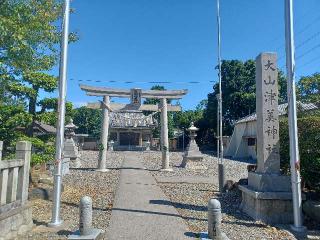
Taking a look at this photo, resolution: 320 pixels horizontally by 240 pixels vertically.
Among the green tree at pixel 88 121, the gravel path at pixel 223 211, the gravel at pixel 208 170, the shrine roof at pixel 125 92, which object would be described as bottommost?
the gravel path at pixel 223 211

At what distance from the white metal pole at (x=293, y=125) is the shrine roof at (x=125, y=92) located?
11.1m

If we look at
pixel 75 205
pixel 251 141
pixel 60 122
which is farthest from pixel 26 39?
pixel 251 141

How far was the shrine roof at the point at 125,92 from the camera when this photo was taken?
17.0m

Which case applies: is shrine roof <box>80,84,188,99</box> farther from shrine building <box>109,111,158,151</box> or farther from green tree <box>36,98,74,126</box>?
shrine building <box>109,111,158,151</box>

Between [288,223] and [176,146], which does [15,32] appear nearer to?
[288,223]

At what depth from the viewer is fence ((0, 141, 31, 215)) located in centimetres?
588

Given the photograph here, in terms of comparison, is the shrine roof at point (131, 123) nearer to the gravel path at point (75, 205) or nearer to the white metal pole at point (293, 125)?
the gravel path at point (75, 205)

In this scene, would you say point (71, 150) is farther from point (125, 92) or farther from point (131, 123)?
point (131, 123)

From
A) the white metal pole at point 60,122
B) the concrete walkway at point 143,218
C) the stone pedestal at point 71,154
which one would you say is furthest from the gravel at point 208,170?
the white metal pole at point 60,122

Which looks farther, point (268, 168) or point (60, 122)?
point (268, 168)

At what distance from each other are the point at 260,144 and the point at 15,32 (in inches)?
269

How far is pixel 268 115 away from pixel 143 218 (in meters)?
4.26

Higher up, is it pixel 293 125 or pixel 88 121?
pixel 88 121

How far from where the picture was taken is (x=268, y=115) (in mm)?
8367
